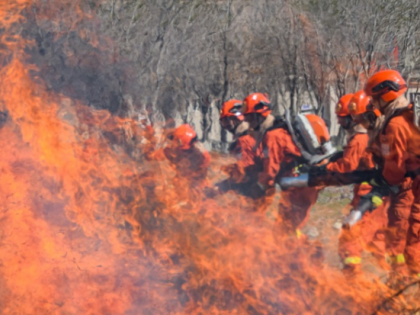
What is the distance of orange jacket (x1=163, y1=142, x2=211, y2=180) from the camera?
4969 mm

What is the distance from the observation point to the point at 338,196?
26.3ft

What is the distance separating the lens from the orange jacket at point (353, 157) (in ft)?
13.3

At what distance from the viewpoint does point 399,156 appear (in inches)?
131

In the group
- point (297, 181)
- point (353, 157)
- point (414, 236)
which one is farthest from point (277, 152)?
point (414, 236)

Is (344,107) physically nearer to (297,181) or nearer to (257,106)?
(257,106)

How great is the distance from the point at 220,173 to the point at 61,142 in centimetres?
212

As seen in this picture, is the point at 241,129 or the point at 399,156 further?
the point at 241,129

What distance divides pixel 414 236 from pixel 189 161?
2.61 metres

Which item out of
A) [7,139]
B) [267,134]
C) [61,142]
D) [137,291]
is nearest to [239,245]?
[137,291]

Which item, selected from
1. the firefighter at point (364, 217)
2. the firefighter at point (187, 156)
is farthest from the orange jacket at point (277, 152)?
the firefighter at point (187, 156)

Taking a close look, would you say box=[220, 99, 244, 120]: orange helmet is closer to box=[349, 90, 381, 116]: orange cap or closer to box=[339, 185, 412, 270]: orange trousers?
box=[349, 90, 381, 116]: orange cap

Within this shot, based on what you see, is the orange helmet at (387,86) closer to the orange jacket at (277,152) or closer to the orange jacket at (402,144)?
the orange jacket at (402,144)

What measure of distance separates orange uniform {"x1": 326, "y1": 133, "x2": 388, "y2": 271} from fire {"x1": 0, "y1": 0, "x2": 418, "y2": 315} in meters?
0.21

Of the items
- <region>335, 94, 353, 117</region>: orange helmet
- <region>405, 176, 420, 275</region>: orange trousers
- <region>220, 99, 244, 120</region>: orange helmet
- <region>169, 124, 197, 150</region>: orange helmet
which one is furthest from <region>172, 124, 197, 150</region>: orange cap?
<region>405, 176, 420, 275</region>: orange trousers
